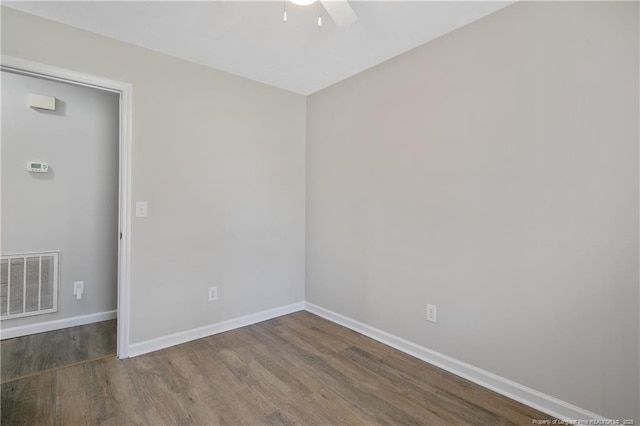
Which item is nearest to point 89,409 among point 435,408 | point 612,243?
point 435,408

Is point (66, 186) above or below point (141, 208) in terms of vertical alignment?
above

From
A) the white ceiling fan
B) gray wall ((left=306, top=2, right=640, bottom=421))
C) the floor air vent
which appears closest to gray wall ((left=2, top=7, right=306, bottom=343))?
gray wall ((left=306, top=2, right=640, bottom=421))

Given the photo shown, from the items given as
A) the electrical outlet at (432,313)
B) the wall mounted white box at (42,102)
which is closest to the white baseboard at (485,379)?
the electrical outlet at (432,313)

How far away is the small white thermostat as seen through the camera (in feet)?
8.72

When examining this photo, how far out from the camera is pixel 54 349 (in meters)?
2.43

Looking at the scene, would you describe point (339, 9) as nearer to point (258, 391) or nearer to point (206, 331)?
point (258, 391)

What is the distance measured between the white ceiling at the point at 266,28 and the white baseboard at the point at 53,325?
252 cm

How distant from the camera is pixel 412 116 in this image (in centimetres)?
234

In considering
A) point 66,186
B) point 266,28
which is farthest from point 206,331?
point 266,28

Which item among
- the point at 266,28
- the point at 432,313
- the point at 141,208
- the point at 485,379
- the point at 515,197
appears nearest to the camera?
the point at 515,197

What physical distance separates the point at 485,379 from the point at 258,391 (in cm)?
145

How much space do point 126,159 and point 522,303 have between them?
286cm

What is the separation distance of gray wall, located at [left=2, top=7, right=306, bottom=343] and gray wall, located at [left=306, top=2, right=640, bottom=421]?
884 mm

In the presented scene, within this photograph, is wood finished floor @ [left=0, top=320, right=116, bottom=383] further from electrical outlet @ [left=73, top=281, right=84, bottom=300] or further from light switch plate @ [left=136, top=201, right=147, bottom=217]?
light switch plate @ [left=136, top=201, right=147, bottom=217]
